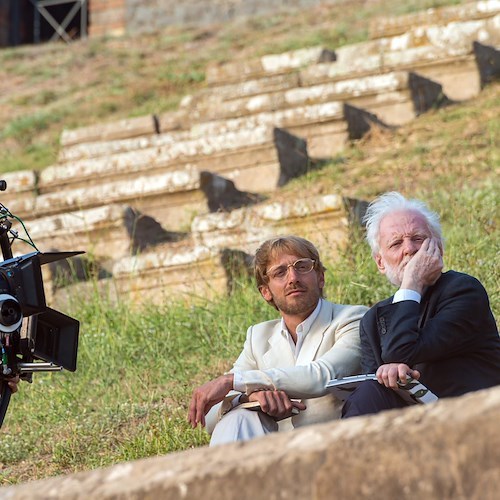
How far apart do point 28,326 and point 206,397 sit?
694 millimetres

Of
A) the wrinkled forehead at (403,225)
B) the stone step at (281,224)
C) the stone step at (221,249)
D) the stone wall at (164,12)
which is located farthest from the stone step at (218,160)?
the stone wall at (164,12)

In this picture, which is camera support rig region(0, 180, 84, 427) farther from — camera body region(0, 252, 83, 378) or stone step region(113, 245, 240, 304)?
stone step region(113, 245, 240, 304)

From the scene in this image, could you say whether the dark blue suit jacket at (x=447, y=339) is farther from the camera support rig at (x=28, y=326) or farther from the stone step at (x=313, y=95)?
the stone step at (x=313, y=95)

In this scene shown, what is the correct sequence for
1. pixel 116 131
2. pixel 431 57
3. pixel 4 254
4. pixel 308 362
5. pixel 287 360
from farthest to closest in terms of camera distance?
pixel 116 131 < pixel 431 57 < pixel 287 360 < pixel 308 362 < pixel 4 254

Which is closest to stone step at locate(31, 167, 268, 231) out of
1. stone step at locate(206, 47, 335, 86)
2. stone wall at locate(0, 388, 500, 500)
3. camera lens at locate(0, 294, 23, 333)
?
stone step at locate(206, 47, 335, 86)

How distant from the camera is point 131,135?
11.2 metres

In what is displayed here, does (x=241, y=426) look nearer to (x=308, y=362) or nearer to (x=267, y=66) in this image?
(x=308, y=362)

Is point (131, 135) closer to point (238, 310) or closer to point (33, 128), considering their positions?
point (33, 128)

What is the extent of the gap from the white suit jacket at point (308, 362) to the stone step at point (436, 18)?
7970mm

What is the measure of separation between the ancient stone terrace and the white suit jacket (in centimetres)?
254

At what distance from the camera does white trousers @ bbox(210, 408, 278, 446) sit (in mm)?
3822

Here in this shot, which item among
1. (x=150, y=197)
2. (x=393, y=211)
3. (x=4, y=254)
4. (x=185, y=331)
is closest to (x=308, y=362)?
(x=393, y=211)

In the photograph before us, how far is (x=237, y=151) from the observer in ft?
30.4

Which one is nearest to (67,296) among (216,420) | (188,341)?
(188,341)
